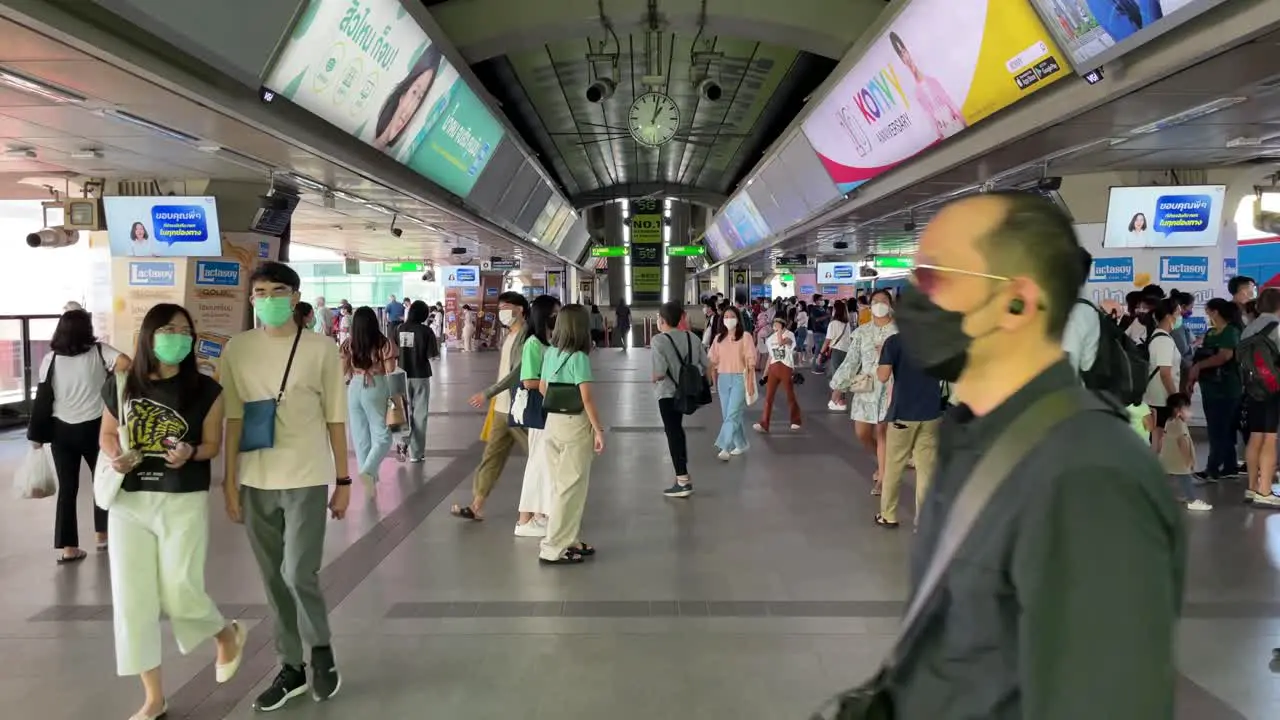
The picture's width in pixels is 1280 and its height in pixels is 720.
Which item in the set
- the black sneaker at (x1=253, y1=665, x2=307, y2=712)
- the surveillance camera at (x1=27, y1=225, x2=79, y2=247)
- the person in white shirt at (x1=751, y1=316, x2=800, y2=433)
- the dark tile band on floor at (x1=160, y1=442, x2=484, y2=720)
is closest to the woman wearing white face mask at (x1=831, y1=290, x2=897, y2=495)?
the person in white shirt at (x1=751, y1=316, x2=800, y2=433)

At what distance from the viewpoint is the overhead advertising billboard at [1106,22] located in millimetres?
5266

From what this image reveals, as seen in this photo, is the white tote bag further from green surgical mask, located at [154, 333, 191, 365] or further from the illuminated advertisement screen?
the illuminated advertisement screen

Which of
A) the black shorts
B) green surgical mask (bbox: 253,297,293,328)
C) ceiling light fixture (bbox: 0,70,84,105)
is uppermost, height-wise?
ceiling light fixture (bbox: 0,70,84,105)

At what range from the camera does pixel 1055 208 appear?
128cm

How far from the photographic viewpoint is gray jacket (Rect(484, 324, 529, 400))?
6.65 m

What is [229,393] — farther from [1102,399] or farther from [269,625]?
[1102,399]

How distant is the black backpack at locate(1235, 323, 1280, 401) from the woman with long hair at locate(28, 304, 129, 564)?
918 cm

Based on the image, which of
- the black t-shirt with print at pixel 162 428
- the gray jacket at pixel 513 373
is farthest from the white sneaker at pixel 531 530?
the black t-shirt with print at pixel 162 428

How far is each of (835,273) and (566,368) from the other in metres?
25.1

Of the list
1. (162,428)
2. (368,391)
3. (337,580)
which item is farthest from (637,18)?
(162,428)

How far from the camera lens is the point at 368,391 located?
26.7ft

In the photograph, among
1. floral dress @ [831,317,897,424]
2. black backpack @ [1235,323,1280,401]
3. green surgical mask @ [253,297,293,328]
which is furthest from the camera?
floral dress @ [831,317,897,424]

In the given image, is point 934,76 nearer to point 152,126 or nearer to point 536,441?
point 536,441

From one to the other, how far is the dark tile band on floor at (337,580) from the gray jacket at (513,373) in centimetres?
132
